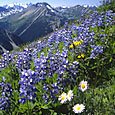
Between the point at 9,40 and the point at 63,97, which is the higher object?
the point at 63,97

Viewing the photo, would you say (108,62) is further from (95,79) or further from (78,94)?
(78,94)

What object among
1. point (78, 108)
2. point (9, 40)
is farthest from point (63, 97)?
point (9, 40)

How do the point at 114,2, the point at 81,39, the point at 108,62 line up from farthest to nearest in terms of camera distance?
the point at 114,2, the point at 81,39, the point at 108,62

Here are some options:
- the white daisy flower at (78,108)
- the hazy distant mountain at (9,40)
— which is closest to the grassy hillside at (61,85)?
the white daisy flower at (78,108)

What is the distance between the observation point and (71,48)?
7992 mm

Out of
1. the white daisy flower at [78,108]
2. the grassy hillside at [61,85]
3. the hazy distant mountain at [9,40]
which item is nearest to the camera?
the white daisy flower at [78,108]

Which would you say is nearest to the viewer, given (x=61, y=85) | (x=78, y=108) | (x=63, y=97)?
Result: (x=78, y=108)

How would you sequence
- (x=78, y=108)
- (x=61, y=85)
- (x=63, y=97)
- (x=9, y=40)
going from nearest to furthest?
(x=78, y=108) < (x=63, y=97) < (x=61, y=85) < (x=9, y=40)

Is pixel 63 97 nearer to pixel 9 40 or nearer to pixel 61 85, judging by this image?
pixel 61 85

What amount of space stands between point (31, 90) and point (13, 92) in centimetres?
70

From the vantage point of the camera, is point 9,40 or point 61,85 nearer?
point 61,85

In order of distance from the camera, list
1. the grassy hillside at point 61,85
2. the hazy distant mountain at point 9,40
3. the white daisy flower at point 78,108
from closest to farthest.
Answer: the white daisy flower at point 78,108 → the grassy hillside at point 61,85 → the hazy distant mountain at point 9,40

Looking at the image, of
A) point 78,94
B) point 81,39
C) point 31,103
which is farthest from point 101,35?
point 31,103

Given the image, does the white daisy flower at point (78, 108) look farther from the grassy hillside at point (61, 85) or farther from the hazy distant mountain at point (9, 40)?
the hazy distant mountain at point (9, 40)
